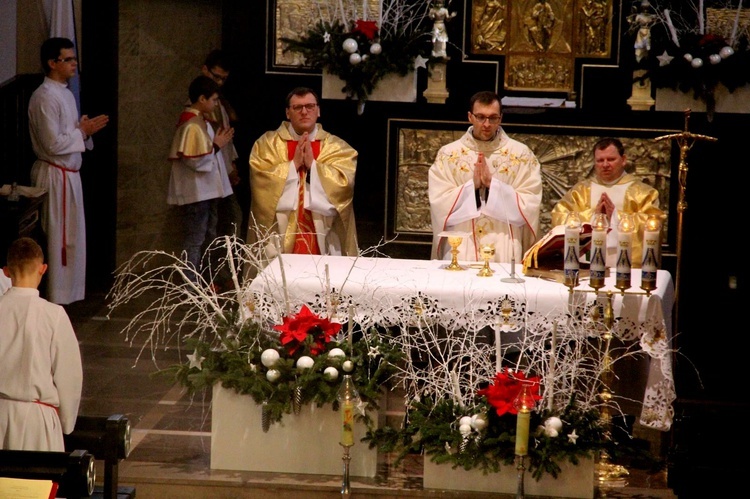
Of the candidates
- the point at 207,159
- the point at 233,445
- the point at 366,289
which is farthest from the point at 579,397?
the point at 207,159

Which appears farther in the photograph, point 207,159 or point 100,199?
point 100,199

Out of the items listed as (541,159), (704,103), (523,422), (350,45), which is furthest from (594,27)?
(523,422)

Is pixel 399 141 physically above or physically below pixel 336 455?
above

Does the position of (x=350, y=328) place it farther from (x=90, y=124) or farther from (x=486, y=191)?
(x=90, y=124)

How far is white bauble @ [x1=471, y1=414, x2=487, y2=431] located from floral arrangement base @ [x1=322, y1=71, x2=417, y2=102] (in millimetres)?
4661

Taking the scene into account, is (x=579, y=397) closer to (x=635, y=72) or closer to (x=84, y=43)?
(x=635, y=72)

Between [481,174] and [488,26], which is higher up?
[488,26]

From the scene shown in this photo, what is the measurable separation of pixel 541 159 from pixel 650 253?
13.2ft

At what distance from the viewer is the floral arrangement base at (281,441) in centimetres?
598

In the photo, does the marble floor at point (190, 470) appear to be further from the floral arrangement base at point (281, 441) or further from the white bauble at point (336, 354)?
the white bauble at point (336, 354)

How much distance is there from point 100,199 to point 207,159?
1675 mm

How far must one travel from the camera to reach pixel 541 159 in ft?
33.1

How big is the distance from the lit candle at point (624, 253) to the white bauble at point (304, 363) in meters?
1.56

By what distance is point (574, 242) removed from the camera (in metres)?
6.24
